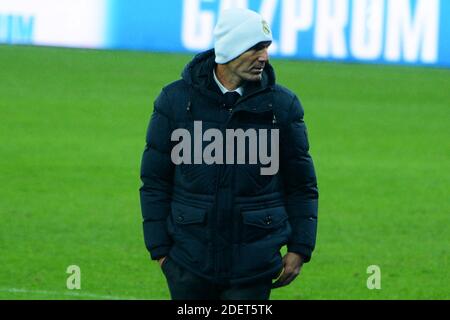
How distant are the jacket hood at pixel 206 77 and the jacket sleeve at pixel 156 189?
0.45 ft

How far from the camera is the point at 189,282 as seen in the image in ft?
18.5

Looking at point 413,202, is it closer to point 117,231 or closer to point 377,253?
point 377,253

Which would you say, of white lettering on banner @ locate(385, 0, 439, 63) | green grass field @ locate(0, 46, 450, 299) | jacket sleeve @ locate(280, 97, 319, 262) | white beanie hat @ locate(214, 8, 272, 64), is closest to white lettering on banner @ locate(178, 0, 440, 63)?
white lettering on banner @ locate(385, 0, 439, 63)

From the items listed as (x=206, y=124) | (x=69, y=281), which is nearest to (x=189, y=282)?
(x=206, y=124)

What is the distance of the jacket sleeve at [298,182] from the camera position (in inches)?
224

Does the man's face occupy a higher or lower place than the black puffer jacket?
higher

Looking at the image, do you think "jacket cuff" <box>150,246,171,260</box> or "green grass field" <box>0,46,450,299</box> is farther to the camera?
"green grass field" <box>0,46,450,299</box>

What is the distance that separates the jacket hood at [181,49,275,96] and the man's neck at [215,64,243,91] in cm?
4

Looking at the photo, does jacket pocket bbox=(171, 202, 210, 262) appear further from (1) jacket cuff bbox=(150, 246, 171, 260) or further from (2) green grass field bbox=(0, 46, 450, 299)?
(2) green grass field bbox=(0, 46, 450, 299)

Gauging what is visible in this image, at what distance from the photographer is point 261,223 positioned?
560 cm

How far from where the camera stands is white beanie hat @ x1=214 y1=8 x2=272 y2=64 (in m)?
5.57

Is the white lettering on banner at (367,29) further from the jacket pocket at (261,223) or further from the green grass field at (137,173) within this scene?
the jacket pocket at (261,223)

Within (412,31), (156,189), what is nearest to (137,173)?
(156,189)

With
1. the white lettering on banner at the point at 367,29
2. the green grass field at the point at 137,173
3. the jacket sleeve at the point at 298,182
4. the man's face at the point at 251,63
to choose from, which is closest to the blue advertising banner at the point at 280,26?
the white lettering on banner at the point at 367,29
